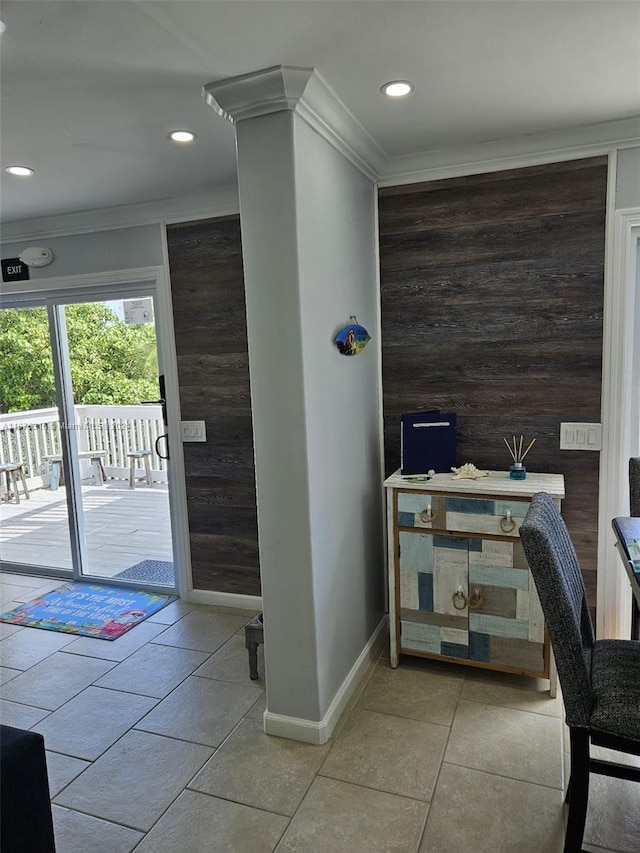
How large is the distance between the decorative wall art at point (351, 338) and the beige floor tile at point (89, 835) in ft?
6.15

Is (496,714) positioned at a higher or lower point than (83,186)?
lower

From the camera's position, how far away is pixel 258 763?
6.94ft

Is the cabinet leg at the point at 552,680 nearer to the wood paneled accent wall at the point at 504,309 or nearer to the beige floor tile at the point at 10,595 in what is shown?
the wood paneled accent wall at the point at 504,309

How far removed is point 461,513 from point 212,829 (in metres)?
1.49

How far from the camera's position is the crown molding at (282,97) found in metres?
1.85

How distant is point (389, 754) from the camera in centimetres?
214

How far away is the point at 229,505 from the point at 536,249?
85.2 inches

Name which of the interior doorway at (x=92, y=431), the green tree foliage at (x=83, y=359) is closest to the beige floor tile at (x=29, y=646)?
the interior doorway at (x=92, y=431)

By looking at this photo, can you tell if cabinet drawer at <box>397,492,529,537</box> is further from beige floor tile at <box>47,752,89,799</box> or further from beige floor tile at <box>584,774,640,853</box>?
beige floor tile at <box>47,752,89,799</box>

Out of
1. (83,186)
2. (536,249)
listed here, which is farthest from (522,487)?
(83,186)

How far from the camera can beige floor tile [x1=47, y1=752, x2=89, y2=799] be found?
2070mm

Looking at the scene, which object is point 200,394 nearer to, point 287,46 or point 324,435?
point 324,435

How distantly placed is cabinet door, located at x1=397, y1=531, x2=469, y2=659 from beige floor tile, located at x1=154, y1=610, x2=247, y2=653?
1.03 m

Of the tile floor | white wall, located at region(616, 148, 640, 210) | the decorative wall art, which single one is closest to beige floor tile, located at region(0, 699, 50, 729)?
the tile floor
